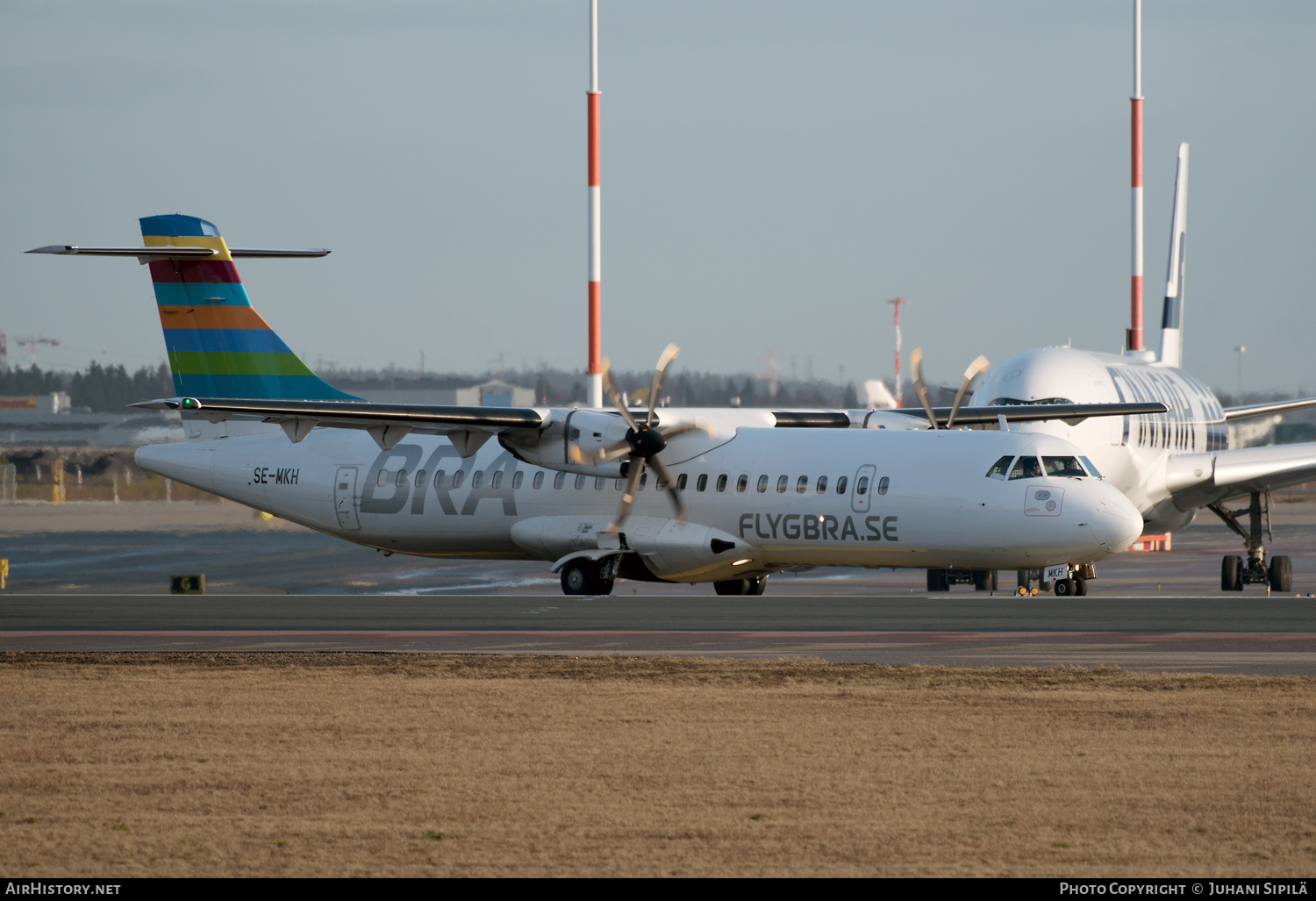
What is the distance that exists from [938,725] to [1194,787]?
9.23 ft

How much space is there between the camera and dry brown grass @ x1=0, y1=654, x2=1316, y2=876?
26.1ft

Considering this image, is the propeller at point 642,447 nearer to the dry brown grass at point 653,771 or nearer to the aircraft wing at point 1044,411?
the aircraft wing at point 1044,411

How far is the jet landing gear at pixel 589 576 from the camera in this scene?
86.9ft

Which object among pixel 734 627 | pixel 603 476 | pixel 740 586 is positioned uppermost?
pixel 603 476

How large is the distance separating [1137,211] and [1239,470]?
375 inches

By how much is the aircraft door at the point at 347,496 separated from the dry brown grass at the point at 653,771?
13.0 meters

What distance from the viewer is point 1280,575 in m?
28.5

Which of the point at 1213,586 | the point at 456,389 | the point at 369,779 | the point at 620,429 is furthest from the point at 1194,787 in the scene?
the point at 456,389

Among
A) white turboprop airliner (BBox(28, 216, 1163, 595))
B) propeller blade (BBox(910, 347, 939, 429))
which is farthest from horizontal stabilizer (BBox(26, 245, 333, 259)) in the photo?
propeller blade (BBox(910, 347, 939, 429))

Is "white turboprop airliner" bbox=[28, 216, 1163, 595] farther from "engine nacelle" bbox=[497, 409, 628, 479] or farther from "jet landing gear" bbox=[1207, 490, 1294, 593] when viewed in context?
"jet landing gear" bbox=[1207, 490, 1294, 593]

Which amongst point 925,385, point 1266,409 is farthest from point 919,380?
point 1266,409

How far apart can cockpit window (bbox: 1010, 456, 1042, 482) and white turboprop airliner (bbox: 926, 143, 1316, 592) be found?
15.5 feet

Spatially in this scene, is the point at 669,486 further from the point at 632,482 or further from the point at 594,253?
the point at 594,253

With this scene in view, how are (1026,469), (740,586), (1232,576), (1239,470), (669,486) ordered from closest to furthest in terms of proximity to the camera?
(1026,469)
(669,486)
(740,586)
(1232,576)
(1239,470)
